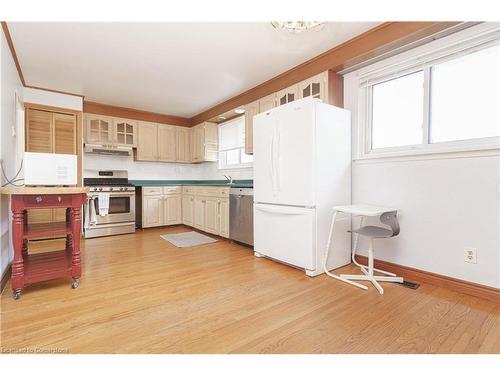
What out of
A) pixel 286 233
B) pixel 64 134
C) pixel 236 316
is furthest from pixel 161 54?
pixel 236 316

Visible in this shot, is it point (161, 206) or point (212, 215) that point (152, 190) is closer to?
point (161, 206)

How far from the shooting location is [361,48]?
2.51 metres

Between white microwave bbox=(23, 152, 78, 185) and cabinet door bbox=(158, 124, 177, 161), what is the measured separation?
3229mm

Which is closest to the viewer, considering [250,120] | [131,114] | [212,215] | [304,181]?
[304,181]

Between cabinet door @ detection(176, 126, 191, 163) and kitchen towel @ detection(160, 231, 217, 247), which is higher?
cabinet door @ detection(176, 126, 191, 163)

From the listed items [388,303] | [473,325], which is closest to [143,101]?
[388,303]

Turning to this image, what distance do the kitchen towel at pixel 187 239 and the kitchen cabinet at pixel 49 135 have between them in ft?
6.33

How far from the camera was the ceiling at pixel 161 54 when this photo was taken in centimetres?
239

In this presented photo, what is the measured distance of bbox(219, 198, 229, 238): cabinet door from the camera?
3.96m

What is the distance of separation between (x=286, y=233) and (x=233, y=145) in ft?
9.21

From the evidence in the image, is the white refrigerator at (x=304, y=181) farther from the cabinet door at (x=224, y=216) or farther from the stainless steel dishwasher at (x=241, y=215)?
the cabinet door at (x=224, y=216)

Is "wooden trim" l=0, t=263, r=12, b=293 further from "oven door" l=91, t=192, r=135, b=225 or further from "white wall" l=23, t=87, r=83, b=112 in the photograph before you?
"white wall" l=23, t=87, r=83, b=112

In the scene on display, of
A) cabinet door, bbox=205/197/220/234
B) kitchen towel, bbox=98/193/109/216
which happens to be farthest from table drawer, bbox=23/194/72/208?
cabinet door, bbox=205/197/220/234

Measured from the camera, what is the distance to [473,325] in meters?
1.61
